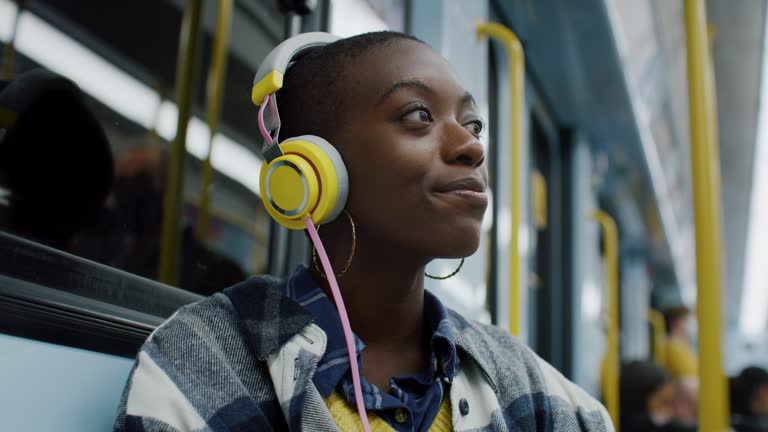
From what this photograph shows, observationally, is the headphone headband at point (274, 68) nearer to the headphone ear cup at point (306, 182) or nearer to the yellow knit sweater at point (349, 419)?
the headphone ear cup at point (306, 182)

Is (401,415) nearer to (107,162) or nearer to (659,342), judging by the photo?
(107,162)

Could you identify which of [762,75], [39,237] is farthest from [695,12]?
[762,75]

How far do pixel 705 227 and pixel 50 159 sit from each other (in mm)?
1069

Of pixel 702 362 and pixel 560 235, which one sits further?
pixel 560 235

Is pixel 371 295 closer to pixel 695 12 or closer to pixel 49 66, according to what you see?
pixel 49 66

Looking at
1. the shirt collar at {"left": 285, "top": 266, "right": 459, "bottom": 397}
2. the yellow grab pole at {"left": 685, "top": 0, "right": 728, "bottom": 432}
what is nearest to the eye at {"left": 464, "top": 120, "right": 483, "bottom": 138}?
the shirt collar at {"left": 285, "top": 266, "right": 459, "bottom": 397}

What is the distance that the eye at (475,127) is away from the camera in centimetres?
103

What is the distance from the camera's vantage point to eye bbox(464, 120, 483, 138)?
103 centimetres

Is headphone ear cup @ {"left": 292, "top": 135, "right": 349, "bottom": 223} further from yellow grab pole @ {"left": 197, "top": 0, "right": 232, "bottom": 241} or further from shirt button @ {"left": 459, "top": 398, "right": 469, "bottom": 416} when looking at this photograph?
yellow grab pole @ {"left": 197, "top": 0, "right": 232, "bottom": 241}

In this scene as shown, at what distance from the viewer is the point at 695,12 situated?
138 centimetres

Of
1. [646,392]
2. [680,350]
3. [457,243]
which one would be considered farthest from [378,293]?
[680,350]

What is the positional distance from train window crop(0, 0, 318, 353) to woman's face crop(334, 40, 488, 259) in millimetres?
364

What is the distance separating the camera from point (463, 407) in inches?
34.9

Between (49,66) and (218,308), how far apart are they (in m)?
0.44
